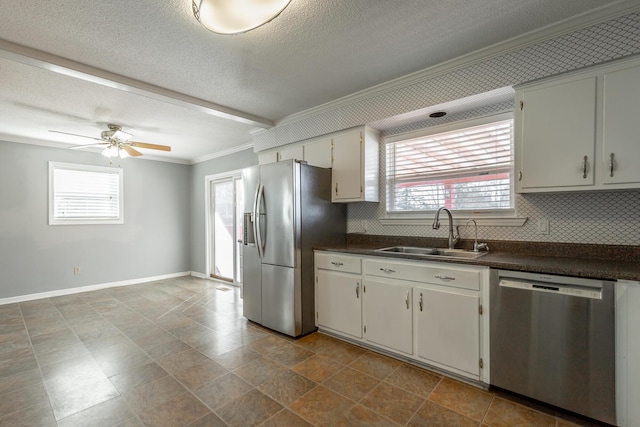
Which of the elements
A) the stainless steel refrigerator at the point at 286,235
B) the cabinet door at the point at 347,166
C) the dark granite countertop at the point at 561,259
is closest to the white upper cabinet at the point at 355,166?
the cabinet door at the point at 347,166

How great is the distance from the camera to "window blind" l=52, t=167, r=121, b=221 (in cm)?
488

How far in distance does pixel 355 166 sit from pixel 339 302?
1401 millimetres

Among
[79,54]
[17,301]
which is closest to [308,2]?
[79,54]

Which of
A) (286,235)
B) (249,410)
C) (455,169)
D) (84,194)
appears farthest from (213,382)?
A: (84,194)

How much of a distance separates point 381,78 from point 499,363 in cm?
246

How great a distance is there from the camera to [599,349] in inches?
65.7

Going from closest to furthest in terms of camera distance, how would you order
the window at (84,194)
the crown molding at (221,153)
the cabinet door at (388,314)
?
1. the cabinet door at (388,314)
2. the window at (84,194)
3. the crown molding at (221,153)

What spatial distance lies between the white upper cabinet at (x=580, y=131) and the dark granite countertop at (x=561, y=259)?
0.48 m

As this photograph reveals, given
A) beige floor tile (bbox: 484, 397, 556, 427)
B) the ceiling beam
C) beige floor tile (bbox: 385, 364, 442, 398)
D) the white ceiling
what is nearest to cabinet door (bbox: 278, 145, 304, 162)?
the white ceiling

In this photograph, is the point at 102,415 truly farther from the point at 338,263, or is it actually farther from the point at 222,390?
the point at 338,263

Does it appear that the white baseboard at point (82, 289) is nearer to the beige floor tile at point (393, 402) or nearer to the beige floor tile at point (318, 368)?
the beige floor tile at point (318, 368)

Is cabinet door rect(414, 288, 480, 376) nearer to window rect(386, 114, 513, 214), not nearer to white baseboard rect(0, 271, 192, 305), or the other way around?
window rect(386, 114, 513, 214)

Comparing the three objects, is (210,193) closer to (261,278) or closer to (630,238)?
(261,278)

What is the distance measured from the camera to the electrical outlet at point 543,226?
A: 90.4 inches
